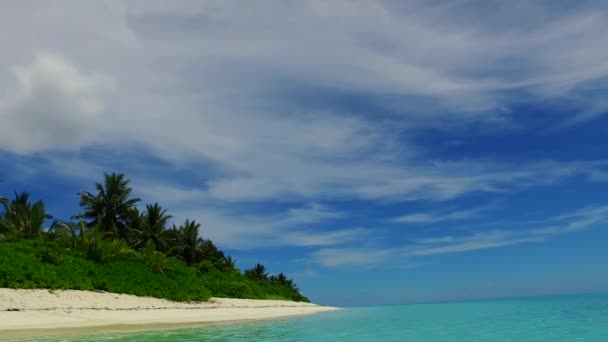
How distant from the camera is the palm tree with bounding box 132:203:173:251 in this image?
177 feet

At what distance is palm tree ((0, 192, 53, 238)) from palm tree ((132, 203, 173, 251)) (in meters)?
10.4

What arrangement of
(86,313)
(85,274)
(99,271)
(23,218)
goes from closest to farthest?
1. (86,313)
2. (85,274)
3. (99,271)
4. (23,218)

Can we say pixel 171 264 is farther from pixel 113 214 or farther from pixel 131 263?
pixel 113 214

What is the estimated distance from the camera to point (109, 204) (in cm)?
5059

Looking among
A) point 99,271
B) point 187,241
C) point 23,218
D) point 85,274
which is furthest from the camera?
point 187,241

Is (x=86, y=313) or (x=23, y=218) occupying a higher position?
(x=23, y=218)

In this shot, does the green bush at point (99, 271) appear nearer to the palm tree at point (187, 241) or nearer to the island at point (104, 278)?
the island at point (104, 278)

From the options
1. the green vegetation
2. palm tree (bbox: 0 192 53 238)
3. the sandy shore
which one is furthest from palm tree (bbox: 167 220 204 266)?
the sandy shore

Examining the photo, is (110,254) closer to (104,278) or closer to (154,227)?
(104,278)

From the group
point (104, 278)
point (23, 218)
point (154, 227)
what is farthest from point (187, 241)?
point (104, 278)

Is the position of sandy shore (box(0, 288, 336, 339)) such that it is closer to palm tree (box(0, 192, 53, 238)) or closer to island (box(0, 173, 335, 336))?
island (box(0, 173, 335, 336))

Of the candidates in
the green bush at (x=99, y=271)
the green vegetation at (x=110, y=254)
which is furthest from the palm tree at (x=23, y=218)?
the green bush at (x=99, y=271)

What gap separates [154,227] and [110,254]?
2105 cm

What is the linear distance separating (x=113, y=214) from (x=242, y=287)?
623 inches
